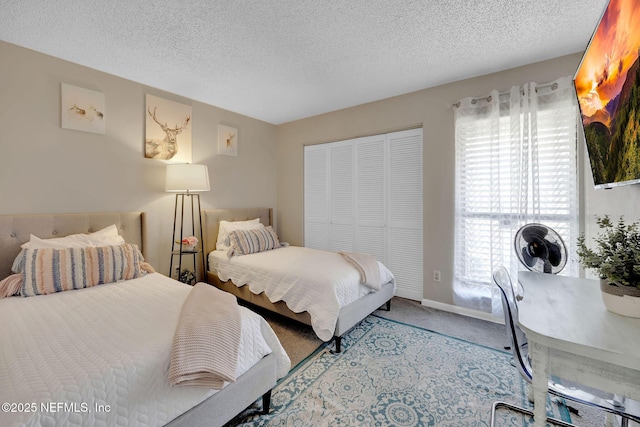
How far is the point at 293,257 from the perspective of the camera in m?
3.01

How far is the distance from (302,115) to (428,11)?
7.99ft

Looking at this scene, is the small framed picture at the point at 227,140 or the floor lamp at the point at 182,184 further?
the small framed picture at the point at 227,140

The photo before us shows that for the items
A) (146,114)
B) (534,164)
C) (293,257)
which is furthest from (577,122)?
(146,114)

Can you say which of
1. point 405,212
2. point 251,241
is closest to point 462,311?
point 405,212

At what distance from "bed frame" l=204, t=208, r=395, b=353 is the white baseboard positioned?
0.52m

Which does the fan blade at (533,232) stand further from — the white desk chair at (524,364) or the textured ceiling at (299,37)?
the textured ceiling at (299,37)

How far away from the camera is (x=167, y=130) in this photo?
3.12 m

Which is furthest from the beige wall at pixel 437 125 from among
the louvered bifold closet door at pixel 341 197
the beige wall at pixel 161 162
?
the louvered bifold closet door at pixel 341 197

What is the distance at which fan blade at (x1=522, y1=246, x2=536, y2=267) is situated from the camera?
1825 mm

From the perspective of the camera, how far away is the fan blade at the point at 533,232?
177 cm

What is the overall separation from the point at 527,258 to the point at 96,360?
2.48m

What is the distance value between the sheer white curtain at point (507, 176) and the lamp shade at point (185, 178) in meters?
2.80

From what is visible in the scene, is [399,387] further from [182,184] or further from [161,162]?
[161,162]

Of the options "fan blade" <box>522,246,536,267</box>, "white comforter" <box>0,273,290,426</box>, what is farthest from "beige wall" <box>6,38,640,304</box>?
"white comforter" <box>0,273,290,426</box>
